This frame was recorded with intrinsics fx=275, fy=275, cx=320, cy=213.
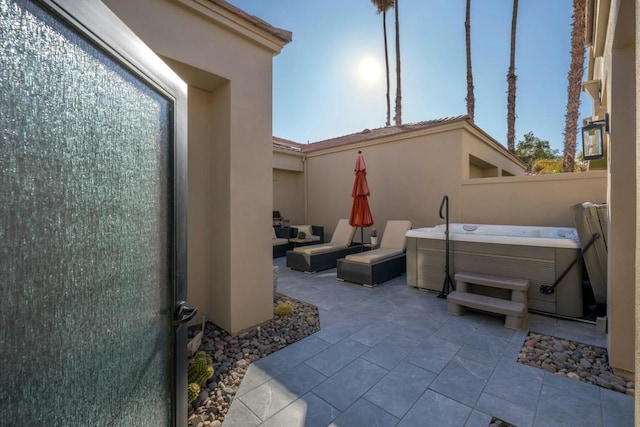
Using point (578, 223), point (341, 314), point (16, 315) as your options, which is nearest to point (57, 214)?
point (16, 315)

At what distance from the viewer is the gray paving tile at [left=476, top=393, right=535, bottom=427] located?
222 cm

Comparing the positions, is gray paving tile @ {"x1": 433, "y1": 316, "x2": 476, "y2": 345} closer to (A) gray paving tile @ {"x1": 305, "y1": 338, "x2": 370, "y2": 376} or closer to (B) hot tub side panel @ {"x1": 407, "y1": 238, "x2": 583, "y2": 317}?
(B) hot tub side panel @ {"x1": 407, "y1": 238, "x2": 583, "y2": 317}

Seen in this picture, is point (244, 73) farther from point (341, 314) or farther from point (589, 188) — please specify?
point (589, 188)

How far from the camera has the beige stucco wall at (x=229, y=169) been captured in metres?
3.46

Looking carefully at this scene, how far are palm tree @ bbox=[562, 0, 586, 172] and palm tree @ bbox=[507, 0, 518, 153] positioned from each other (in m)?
1.71

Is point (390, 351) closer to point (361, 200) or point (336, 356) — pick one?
point (336, 356)

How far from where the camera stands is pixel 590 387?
2.59 meters

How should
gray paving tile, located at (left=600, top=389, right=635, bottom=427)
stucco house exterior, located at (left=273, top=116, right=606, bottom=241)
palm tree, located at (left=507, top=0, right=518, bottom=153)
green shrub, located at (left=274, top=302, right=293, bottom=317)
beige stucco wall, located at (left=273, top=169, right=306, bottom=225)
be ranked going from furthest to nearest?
palm tree, located at (left=507, top=0, right=518, bottom=153) → beige stucco wall, located at (left=273, top=169, right=306, bottom=225) → stucco house exterior, located at (left=273, top=116, right=606, bottom=241) → green shrub, located at (left=274, top=302, right=293, bottom=317) → gray paving tile, located at (left=600, top=389, right=635, bottom=427)

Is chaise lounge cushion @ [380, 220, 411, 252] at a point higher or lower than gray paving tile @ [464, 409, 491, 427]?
higher

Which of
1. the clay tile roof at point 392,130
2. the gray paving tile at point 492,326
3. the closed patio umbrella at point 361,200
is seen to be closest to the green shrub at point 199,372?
the gray paving tile at point 492,326

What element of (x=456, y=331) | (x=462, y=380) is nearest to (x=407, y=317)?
(x=456, y=331)

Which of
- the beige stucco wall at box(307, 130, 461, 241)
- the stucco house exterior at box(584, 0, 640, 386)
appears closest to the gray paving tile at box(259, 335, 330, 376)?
the stucco house exterior at box(584, 0, 640, 386)

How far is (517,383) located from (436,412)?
101 centimetres

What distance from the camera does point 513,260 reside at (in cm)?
444
